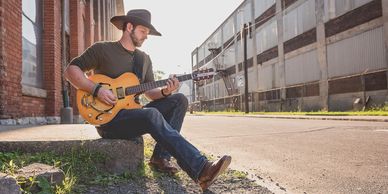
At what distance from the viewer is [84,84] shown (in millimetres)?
3990

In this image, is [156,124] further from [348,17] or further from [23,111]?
[348,17]

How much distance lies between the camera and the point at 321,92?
2488 centimetres

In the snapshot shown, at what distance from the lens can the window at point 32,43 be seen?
8.55 m

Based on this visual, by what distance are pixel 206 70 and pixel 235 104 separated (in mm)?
37935

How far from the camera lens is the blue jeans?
3.52m

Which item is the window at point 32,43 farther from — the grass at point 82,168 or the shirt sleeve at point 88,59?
the grass at point 82,168

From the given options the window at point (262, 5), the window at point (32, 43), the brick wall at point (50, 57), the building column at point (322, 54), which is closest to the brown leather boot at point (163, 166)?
the window at point (32, 43)

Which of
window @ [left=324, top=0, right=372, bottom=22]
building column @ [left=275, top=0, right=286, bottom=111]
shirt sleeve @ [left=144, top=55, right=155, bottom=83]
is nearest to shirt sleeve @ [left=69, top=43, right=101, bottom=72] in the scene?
A: shirt sleeve @ [left=144, top=55, right=155, bottom=83]

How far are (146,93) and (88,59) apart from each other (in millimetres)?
662

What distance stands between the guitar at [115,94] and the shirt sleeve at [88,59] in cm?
13

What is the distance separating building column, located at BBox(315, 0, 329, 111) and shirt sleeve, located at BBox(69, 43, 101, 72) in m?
21.7

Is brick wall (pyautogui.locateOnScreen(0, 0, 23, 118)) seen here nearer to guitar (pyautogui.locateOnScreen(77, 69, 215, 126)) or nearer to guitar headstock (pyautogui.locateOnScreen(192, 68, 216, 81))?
guitar (pyautogui.locateOnScreen(77, 69, 215, 126))

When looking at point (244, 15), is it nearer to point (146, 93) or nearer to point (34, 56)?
point (34, 56)

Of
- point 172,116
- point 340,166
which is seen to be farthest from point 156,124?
point 340,166
